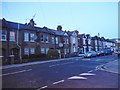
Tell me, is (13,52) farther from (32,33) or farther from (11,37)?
(32,33)

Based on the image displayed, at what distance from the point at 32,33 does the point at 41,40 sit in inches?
140

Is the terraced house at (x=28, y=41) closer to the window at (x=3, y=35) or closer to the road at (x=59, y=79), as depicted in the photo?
the window at (x=3, y=35)

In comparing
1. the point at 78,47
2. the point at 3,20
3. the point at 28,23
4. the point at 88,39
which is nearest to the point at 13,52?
the point at 3,20

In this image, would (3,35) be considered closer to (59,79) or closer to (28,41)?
(28,41)

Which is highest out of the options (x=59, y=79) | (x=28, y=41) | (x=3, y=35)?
(x=3, y=35)

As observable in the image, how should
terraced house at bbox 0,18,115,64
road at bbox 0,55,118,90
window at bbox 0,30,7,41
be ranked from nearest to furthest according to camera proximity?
1. road at bbox 0,55,118,90
2. window at bbox 0,30,7,41
3. terraced house at bbox 0,18,115,64

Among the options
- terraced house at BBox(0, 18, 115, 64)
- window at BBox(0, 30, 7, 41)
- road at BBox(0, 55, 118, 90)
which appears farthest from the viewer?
terraced house at BBox(0, 18, 115, 64)

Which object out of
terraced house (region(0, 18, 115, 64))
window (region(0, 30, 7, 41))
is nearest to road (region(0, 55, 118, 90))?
terraced house (region(0, 18, 115, 64))

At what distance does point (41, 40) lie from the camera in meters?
40.2

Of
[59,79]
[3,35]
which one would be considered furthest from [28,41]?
[59,79]

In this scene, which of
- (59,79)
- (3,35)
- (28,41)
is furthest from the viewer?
(28,41)

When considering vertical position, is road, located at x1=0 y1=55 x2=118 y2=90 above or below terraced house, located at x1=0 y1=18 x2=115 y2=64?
below

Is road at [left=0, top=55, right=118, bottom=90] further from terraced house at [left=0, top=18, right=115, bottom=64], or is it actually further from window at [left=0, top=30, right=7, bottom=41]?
window at [left=0, top=30, right=7, bottom=41]

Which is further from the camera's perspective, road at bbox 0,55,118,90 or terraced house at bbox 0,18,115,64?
terraced house at bbox 0,18,115,64
